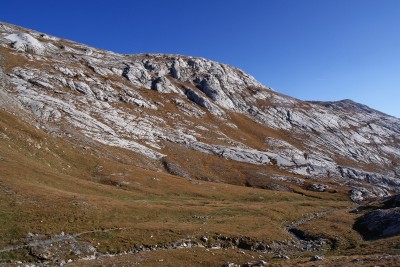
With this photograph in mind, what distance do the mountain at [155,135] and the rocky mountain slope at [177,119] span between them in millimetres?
635

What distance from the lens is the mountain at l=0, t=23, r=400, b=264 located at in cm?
6975

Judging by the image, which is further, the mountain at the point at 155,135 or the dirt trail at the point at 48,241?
the mountain at the point at 155,135

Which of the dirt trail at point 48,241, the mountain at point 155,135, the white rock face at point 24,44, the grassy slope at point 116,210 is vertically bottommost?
the dirt trail at point 48,241

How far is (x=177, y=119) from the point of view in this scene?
140750mm

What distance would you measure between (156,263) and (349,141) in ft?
572

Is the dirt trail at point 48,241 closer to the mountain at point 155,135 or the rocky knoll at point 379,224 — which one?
the mountain at point 155,135

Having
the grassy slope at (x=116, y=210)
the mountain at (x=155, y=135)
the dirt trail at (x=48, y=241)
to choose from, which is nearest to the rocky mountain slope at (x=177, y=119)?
the mountain at (x=155, y=135)

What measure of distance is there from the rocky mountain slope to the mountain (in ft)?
2.08

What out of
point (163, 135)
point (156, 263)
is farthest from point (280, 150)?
point (156, 263)

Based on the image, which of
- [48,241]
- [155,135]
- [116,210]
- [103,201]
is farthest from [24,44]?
[48,241]

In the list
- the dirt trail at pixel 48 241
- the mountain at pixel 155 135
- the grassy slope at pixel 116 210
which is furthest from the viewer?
the mountain at pixel 155 135

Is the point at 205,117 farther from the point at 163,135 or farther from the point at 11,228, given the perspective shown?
the point at 11,228

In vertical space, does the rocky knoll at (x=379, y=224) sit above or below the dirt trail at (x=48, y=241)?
above

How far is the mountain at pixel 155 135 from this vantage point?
69.8 m
